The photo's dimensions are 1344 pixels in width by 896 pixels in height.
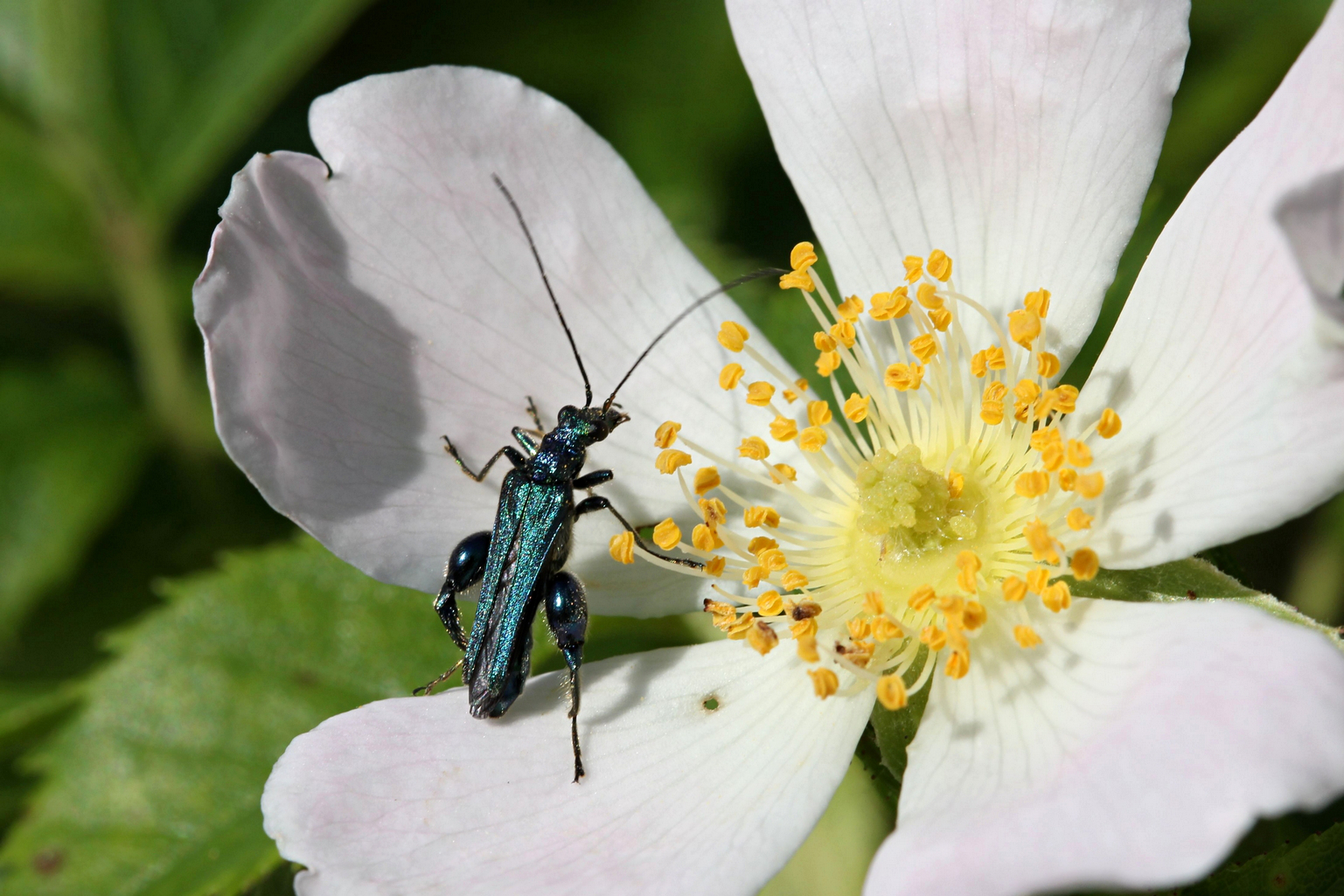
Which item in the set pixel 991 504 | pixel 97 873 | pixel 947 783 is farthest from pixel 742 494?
pixel 97 873

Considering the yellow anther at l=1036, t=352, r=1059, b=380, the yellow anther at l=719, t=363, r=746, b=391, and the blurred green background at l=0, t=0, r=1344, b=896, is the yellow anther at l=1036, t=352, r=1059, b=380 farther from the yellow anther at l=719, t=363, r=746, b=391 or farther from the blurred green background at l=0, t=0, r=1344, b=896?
the yellow anther at l=719, t=363, r=746, b=391

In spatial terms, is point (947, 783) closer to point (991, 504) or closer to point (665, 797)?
point (665, 797)

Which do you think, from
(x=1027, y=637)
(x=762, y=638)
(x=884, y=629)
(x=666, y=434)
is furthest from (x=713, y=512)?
(x=1027, y=637)

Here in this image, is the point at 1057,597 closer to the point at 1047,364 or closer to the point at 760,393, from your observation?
the point at 1047,364

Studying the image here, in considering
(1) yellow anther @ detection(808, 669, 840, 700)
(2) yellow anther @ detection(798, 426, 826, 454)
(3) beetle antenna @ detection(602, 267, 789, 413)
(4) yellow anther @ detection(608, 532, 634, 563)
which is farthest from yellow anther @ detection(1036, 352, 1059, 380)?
(4) yellow anther @ detection(608, 532, 634, 563)

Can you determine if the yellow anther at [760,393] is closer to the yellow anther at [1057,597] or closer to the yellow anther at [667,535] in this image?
the yellow anther at [667,535]

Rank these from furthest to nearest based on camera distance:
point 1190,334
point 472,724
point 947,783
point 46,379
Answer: point 46,379, point 472,724, point 1190,334, point 947,783
